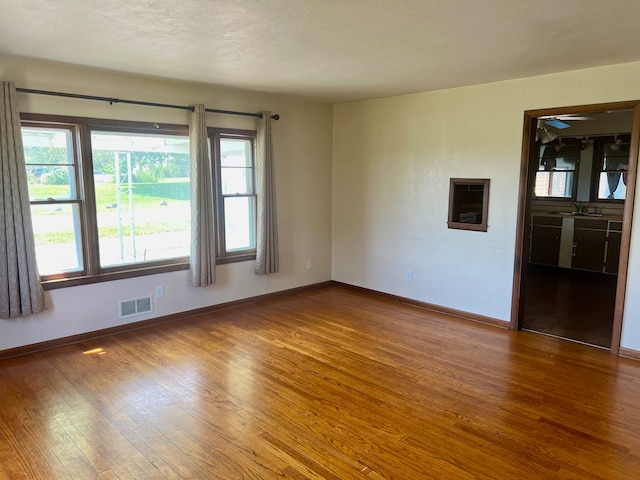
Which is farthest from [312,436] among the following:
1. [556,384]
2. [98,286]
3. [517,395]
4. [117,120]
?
[117,120]

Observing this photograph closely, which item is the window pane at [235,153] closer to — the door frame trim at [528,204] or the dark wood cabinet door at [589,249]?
the door frame trim at [528,204]

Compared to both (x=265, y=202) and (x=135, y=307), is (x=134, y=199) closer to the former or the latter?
(x=135, y=307)

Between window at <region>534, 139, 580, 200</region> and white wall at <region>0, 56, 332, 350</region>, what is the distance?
4.03 meters

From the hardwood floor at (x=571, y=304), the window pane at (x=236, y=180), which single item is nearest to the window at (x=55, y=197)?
the window pane at (x=236, y=180)

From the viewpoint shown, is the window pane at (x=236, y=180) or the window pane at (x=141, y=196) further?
the window pane at (x=236, y=180)

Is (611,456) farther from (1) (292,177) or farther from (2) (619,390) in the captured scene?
(1) (292,177)

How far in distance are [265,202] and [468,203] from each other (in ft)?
7.45

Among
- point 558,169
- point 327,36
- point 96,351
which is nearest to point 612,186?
point 558,169

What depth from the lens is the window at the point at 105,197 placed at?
3.85m

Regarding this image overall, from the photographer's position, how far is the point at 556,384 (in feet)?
10.8

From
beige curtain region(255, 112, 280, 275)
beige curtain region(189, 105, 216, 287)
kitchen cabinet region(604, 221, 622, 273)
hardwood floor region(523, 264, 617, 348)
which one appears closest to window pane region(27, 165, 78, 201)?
beige curtain region(189, 105, 216, 287)

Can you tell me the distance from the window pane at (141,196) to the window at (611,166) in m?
6.27

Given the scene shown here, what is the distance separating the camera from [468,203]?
482cm

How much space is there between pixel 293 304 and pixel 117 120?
2739 millimetres
